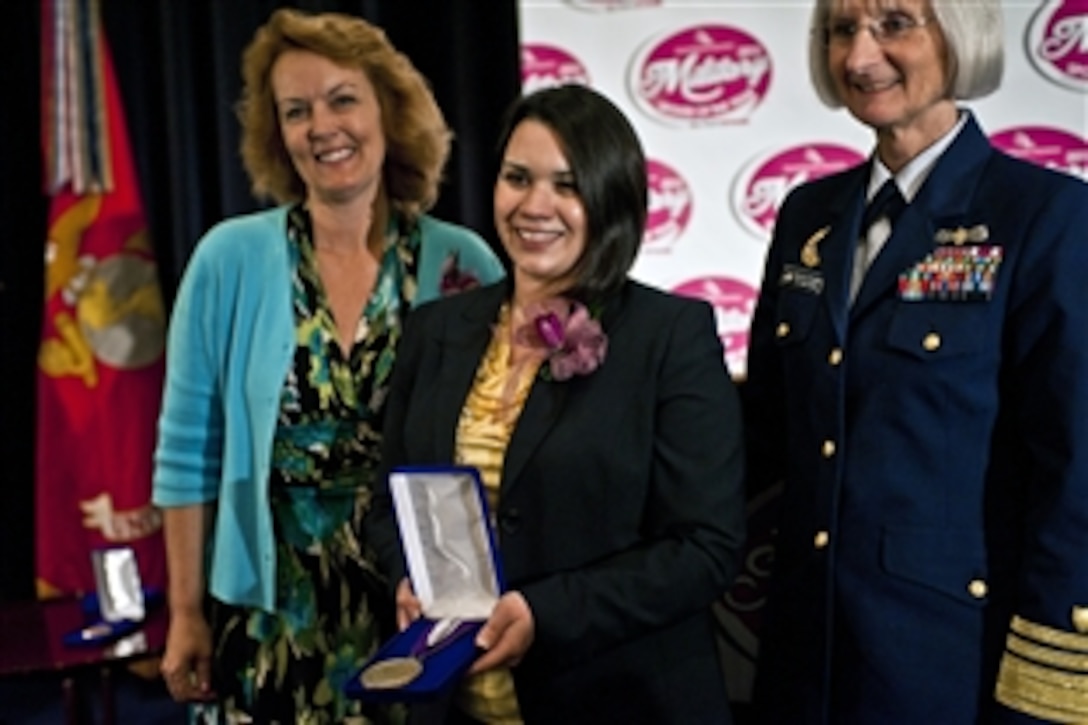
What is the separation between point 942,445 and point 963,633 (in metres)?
0.24

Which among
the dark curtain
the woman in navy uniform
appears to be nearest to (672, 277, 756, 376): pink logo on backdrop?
the dark curtain

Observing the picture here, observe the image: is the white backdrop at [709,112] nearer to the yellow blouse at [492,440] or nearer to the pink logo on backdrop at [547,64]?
the pink logo on backdrop at [547,64]

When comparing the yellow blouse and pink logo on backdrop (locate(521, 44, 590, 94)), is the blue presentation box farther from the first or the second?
pink logo on backdrop (locate(521, 44, 590, 94))

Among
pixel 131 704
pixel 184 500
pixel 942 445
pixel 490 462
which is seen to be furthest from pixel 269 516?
pixel 131 704

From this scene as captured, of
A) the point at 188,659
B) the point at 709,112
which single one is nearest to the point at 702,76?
the point at 709,112

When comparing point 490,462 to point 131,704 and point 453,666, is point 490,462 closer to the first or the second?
point 453,666

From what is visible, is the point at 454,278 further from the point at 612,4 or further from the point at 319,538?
the point at 612,4

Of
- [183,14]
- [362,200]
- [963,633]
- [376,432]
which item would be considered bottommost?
[963,633]

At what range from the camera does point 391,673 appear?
120cm

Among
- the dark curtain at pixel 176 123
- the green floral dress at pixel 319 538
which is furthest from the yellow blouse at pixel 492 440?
the dark curtain at pixel 176 123

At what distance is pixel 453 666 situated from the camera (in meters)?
1.19

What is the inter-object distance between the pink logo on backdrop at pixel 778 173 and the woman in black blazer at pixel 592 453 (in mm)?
1612

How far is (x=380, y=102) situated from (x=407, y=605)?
3.09 feet

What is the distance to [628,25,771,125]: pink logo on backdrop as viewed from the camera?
2977 millimetres
